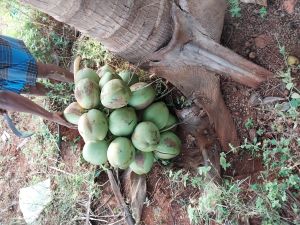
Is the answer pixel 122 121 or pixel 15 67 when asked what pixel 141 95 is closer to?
pixel 122 121

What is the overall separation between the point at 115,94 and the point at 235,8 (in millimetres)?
884

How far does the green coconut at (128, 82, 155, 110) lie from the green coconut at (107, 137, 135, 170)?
9.2 inches

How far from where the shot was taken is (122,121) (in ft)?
8.20

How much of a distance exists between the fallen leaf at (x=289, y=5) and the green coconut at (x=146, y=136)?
1033mm

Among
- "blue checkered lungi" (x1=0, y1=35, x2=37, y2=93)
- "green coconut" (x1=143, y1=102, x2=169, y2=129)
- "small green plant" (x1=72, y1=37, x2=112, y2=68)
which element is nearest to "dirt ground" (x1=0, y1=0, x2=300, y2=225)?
"green coconut" (x1=143, y1=102, x2=169, y2=129)

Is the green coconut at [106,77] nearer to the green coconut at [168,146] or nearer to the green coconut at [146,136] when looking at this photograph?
the green coconut at [146,136]

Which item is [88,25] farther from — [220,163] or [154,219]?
[154,219]

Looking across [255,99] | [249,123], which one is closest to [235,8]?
[255,99]

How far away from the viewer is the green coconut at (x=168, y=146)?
103 inches

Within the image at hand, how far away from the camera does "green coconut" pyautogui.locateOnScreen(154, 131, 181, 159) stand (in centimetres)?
262

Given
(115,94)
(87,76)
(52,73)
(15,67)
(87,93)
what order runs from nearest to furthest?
(115,94), (87,93), (87,76), (15,67), (52,73)

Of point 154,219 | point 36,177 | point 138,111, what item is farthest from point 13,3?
point 154,219

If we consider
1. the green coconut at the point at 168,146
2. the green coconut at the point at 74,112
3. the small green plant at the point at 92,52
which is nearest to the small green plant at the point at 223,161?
the green coconut at the point at 168,146

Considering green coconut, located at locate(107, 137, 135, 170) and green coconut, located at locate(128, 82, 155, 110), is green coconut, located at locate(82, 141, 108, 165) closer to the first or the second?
green coconut, located at locate(107, 137, 135, 170)
